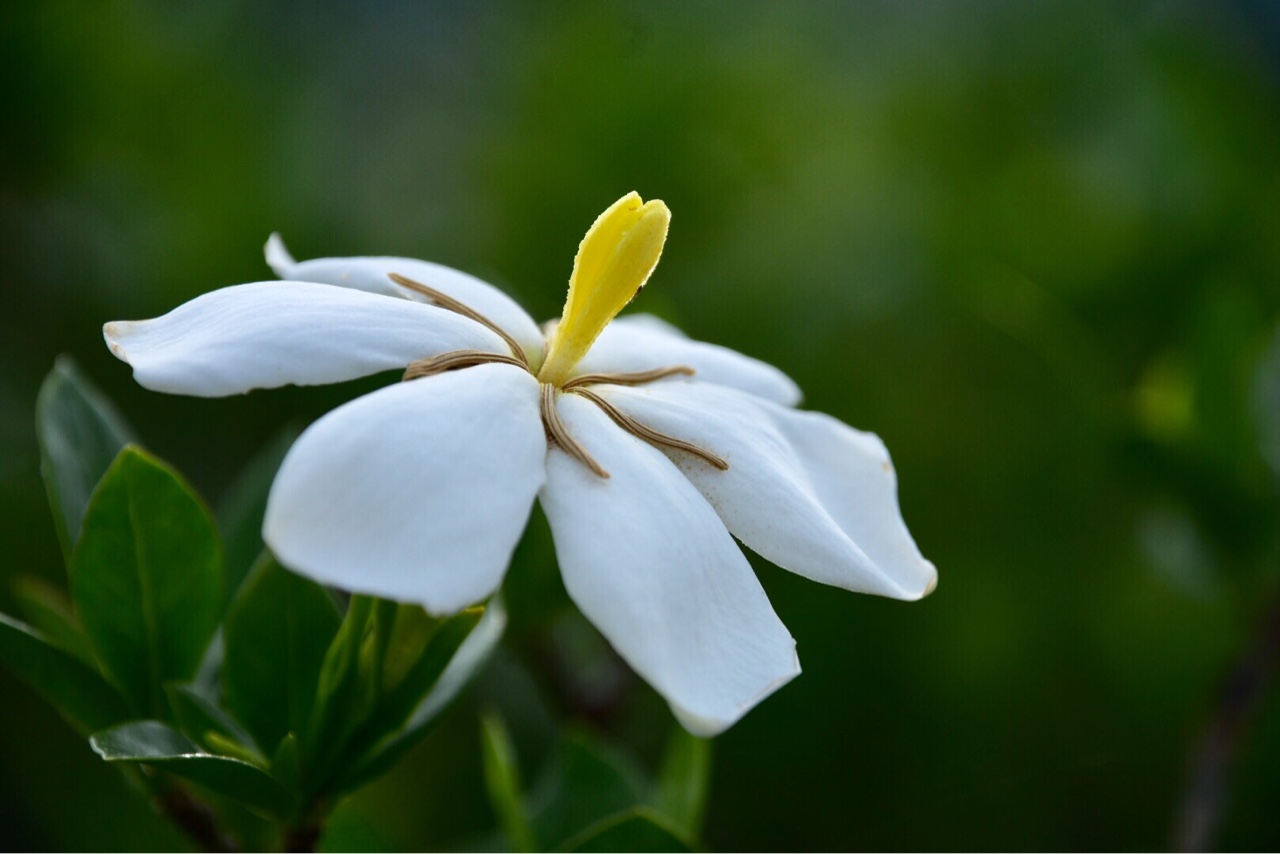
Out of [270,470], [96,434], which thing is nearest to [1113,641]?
[270,470]

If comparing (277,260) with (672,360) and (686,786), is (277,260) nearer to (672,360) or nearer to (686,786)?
(672,360)

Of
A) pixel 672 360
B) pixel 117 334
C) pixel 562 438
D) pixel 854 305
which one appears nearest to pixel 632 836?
pixel 562 438

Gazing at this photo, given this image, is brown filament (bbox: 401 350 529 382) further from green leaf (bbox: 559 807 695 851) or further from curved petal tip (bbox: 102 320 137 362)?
green leaf (bbox: 559 807 695 851)

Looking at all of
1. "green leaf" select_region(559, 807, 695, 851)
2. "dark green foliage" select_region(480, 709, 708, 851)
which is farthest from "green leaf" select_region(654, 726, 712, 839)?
"green leaf" select_region(559, 807, 695, 851)

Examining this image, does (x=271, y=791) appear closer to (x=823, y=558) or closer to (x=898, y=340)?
(x=823, y=558)

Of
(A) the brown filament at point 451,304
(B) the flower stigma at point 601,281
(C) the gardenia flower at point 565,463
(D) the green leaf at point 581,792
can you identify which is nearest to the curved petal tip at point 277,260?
(C) the gardenia flower at point 565,463

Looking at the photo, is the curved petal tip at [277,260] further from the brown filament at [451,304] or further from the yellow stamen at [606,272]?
the yellow stamen at [606,272]

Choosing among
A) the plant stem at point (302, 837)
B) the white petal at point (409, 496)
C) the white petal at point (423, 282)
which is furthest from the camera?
the white petal at point (423, 282)
